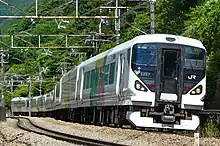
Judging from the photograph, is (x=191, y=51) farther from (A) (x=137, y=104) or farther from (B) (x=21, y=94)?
(B) (x=21, y=94)

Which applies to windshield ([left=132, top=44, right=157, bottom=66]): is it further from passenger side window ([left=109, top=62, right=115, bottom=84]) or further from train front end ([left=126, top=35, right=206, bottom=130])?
passenger side window ([left=109, top=62, right=115, bottom=84])

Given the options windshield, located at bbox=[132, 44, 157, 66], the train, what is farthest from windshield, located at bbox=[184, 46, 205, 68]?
windshield, located at bbox=[132, 44, 157, 66]

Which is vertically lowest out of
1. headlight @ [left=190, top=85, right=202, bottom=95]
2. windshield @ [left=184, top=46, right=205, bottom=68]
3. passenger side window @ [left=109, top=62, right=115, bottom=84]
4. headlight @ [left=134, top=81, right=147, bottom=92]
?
headlight @ [left=190, top=85, right=202, bottom=95]

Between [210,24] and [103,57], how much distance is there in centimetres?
436

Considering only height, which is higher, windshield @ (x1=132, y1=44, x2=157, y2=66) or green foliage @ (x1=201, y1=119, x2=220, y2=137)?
windshield @ (x1=132, y1=44, x2=157, y2=66)

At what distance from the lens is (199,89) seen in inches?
682

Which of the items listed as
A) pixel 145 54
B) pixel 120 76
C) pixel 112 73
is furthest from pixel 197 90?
pixel 112 73

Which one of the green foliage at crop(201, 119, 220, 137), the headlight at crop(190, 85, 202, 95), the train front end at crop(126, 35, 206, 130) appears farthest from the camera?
the green foliage at crop(201, 119, 220, 137)

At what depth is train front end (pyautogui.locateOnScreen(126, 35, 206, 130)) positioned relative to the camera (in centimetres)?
1700

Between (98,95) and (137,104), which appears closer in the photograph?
(137,104)

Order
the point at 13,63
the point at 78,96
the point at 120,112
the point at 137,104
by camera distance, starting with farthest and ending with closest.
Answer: the point at 13,63 < the point at 78,96 < the point at 120,112 < the point at 137,104

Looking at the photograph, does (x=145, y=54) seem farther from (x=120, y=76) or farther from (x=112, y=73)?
(x=112, y=73)

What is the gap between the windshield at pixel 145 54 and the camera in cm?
1734

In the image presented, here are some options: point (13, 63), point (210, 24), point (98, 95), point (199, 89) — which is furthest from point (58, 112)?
point (13, 63)
